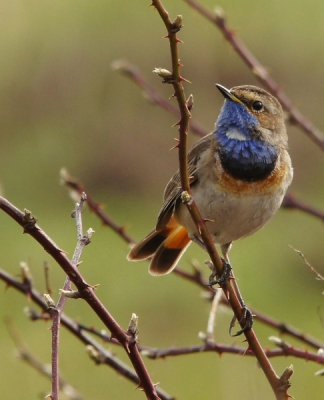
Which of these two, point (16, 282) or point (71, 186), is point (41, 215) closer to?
point (71, 186)

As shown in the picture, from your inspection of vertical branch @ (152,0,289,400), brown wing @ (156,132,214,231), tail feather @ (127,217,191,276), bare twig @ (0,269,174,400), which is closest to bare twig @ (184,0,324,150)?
brown wing @ (156,132,214,231)

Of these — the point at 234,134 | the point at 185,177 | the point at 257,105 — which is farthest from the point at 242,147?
the point at 185,177

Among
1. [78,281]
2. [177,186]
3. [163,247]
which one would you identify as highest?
[177,186]

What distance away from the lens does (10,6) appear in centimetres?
1188

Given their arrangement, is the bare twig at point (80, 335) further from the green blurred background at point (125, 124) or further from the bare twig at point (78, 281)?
the green blurred background at point (125, 124)

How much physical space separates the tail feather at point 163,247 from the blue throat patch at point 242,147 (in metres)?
0.69

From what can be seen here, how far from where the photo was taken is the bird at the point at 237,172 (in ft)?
14.0

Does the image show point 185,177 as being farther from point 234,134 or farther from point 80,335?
point 234,134

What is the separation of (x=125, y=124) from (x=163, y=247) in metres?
6.66

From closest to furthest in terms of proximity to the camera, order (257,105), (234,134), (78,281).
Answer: (78,281) < (234,134) < (257,105)

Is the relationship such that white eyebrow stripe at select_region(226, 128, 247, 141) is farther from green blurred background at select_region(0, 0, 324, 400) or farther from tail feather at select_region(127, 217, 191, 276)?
green blurred background at select_region(0, 0, 324, 400)

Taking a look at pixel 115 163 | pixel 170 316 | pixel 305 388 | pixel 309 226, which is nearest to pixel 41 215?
pixel 115 163

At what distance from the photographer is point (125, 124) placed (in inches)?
449

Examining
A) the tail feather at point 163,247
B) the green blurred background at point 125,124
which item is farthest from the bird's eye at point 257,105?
the green blurred background at point 125,124
